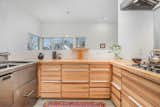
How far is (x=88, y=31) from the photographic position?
9.34 metres

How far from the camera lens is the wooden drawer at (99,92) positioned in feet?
13.5

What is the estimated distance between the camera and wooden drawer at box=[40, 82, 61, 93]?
4.14 meters

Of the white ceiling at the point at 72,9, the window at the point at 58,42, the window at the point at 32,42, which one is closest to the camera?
the white ceiling at the point at 72,9

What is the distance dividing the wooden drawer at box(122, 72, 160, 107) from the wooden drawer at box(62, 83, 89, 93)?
1464mm

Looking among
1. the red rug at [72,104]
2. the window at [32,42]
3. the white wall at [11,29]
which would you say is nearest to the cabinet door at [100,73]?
the red rug at [72,104]

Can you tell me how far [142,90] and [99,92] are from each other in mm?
2116

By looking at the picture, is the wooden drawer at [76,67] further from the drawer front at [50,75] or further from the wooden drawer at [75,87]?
the wooden drawer at [75,87]

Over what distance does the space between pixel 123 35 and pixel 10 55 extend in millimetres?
2474

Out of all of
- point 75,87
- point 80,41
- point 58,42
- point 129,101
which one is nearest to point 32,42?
point 58,42

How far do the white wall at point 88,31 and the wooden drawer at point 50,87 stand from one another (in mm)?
5261

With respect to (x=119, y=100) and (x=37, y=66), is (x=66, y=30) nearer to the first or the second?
(x=37, y=66)

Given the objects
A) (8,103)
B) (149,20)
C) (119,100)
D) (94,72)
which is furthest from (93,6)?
(8,103)

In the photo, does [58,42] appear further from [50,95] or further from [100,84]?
[100,84]

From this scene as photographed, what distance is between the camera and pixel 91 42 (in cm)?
927
